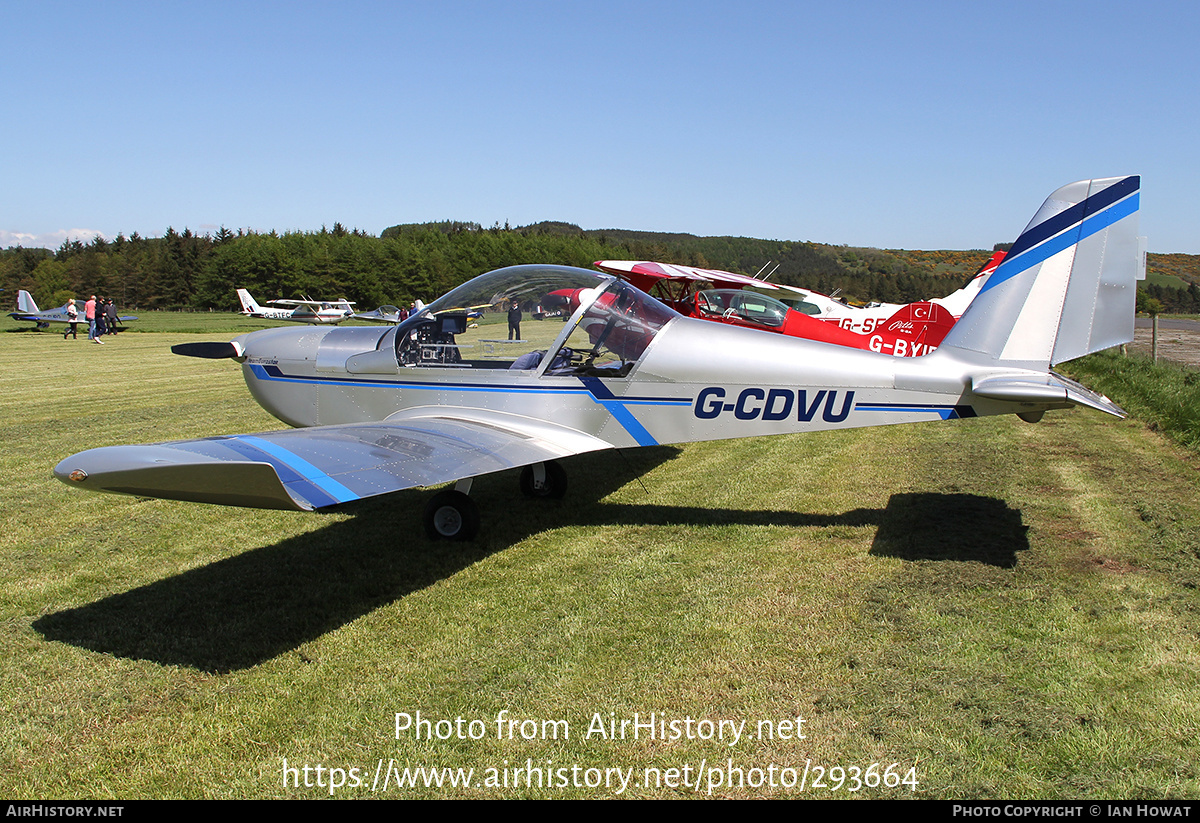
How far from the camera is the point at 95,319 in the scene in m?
27.3

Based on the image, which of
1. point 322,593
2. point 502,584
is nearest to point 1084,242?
point 502,584

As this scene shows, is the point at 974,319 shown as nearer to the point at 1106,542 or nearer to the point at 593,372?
the point at 1106,542

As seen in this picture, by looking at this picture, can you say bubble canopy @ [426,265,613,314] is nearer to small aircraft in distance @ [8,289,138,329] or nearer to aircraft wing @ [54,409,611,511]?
aircraft wing @ [54,409,611,511]

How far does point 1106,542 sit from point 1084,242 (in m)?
1.95

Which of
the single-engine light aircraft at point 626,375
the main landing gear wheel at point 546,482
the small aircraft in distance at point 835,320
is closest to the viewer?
the single-engine light aircraft at point 626,375

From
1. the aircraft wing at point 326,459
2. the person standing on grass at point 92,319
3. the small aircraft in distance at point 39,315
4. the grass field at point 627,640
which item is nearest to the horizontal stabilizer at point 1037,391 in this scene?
the grass field at point 627,640

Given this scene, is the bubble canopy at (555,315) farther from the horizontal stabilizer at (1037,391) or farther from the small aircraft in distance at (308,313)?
the small aircraft in distance at (308,313)

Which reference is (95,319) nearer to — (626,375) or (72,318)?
(72,318)

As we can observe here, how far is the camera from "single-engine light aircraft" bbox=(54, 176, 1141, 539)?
4.52 metres

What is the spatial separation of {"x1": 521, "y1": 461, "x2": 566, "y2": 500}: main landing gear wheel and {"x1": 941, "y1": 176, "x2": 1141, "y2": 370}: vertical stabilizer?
3116 millimetres

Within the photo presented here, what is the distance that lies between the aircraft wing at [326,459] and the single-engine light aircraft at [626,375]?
0.02m

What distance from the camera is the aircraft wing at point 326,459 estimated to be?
122 inches

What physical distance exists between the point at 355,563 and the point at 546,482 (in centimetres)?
195

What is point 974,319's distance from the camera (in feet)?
16.1
